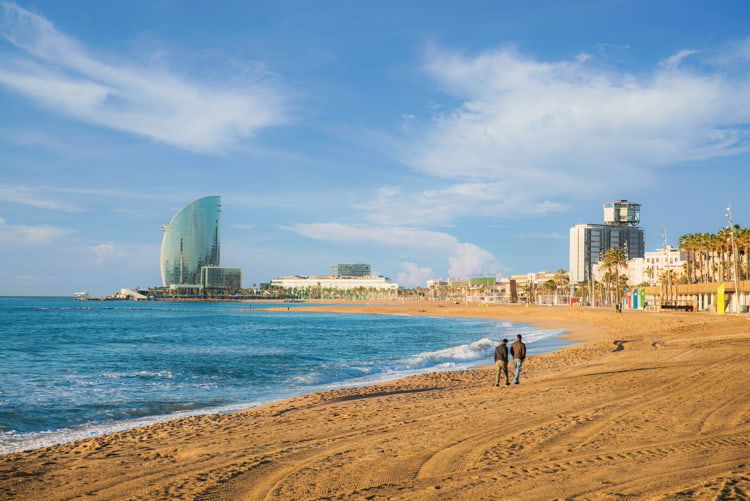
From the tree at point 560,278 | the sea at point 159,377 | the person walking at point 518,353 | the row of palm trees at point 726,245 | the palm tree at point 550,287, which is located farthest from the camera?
the palm tree at point 550,287

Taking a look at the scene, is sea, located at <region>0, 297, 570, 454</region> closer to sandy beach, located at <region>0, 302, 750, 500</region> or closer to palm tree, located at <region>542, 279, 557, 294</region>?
sandy beach, located at <region>0, 302, 750, 500</region>

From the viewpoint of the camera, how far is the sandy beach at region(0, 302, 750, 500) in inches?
230

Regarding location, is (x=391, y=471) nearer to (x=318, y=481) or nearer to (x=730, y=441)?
(x=318, y=481)

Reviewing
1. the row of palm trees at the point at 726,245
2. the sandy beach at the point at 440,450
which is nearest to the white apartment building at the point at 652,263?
the row of palm trees at the point at 726,245

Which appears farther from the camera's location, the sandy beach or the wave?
the wave

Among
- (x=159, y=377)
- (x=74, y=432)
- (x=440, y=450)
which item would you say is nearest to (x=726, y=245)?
(x=159, y=377)

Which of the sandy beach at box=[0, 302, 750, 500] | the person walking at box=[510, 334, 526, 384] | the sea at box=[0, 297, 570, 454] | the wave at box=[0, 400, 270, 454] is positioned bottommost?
the sea at box=[0, 297, 570, 454]

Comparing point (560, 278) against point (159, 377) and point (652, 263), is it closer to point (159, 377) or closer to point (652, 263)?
point (652, 263)

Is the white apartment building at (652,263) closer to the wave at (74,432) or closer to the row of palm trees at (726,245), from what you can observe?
the row of palm trees at (726,245)

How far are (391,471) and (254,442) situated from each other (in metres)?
2.80

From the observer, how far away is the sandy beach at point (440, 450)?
583 cm

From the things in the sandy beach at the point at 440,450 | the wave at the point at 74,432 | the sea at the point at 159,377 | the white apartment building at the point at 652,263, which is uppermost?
the white apartment building at the point at 652,263

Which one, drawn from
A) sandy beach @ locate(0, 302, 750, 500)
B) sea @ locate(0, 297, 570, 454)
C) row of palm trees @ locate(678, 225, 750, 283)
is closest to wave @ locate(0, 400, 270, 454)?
sea @ locate(0, 297, 570, 454)

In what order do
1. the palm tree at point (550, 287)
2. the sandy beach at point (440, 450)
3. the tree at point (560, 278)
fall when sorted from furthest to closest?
the palm tree at point (550, 287)
the tree at point (560, 278)
the sandy beach at point (440, 450)
